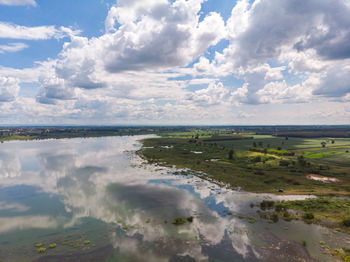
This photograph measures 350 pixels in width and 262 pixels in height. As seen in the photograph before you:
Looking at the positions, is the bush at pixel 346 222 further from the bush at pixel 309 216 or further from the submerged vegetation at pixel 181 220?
the submerged vegetation at pixel 181 220

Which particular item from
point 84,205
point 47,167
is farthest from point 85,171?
point 84,205

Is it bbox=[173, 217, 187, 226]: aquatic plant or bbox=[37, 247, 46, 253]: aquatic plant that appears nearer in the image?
bbox=[37, 247, 46, 253]: aquatic plant

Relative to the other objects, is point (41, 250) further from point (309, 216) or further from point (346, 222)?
point (346, 222)

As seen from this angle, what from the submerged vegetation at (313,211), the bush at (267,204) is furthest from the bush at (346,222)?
the bush at (267,204)

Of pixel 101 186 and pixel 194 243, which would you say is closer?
pixel 194 243

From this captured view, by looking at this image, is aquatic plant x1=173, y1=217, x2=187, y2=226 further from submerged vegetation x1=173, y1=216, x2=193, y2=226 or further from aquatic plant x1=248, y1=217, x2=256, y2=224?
aquatic plant x1=248, y1=217, x2=256, y2=224

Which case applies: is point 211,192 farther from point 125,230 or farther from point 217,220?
point 125,230

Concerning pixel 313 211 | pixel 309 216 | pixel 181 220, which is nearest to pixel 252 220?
pixel 309 216

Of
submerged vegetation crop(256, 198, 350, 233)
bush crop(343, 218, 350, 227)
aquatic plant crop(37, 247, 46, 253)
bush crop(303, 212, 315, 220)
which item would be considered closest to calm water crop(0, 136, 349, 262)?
aquatic plant crop(37, 247, 46, 253)
